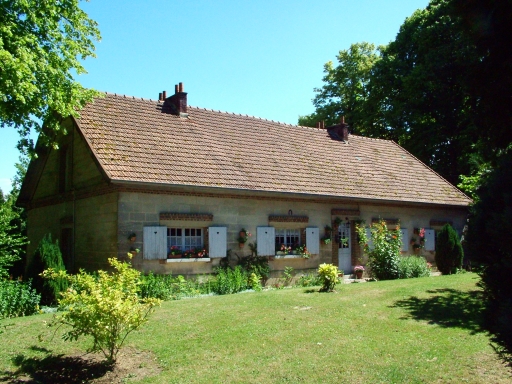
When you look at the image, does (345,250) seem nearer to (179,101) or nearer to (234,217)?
(234,217)

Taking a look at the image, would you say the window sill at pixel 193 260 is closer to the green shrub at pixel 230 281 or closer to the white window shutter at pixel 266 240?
the green shrub at pixel 230 281

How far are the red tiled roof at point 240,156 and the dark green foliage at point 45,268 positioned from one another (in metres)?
2.39

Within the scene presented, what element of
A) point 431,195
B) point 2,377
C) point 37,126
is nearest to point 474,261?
point 2,377

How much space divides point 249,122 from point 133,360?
1296 centimetres

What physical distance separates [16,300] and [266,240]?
7050mm

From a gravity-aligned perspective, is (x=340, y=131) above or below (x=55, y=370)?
above

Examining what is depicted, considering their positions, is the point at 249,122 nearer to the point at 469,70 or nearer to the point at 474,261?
the point at 469,70

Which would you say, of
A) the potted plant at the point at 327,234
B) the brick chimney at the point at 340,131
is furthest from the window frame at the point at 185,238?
the brick chimney at the point at 340,131


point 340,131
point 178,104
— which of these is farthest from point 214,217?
point 340,131

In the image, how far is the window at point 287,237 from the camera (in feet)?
51.6

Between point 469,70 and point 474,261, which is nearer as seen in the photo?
point 474,261

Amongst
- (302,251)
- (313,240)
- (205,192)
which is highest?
(205,192)

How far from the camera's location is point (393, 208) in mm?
18422

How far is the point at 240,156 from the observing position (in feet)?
53.5
